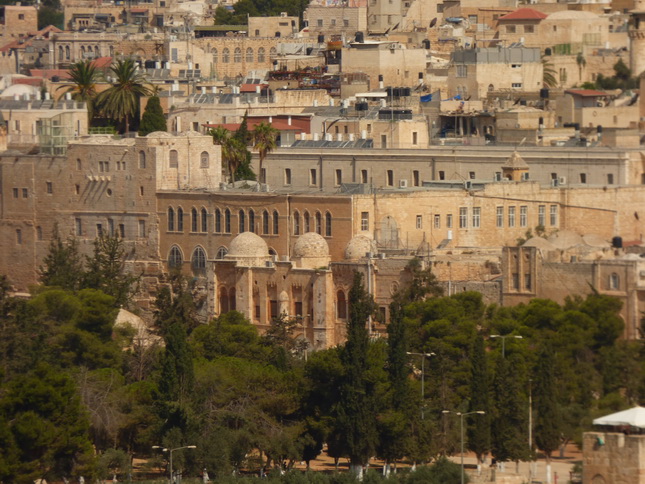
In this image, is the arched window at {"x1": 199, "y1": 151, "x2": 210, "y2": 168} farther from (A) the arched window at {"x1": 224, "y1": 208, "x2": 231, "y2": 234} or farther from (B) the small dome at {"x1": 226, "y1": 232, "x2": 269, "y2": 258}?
(B) the small dome at {"x1": 226, "y1": 232, "x2": 269, "y2": 258}

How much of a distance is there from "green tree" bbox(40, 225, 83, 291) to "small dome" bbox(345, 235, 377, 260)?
11757 mm

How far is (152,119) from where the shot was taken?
389 ft

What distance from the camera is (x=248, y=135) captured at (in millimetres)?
115875

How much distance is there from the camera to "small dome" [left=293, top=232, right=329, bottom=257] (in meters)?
98.7

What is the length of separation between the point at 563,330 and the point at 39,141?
35636 millimetres

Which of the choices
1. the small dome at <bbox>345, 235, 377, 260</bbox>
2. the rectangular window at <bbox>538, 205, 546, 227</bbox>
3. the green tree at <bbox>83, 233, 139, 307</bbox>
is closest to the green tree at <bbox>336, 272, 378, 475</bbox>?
the small dome at <bbox>345, 235, 377, 260</bbox>

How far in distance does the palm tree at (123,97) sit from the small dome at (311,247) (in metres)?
24.5

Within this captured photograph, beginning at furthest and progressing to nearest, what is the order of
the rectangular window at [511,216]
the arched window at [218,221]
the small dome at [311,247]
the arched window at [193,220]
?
the arched window at [193,220] → the arched window at [218,221] → the rectangular window at [511,216] → the small dome at [311,247]

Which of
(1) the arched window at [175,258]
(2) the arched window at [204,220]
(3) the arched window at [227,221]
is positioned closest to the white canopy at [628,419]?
(3) the arched window at [227,221]

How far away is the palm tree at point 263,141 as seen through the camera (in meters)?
113

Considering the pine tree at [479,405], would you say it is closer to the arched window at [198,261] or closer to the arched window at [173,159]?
the arched window at [198,261]

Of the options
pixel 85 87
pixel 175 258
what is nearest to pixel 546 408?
pixel 175 258

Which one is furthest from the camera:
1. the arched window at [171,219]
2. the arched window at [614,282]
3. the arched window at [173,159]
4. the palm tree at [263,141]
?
the palm tree at [263,141]

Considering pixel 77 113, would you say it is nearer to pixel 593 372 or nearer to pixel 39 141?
pixel 39 141
